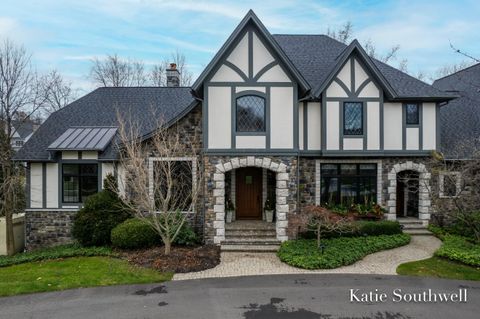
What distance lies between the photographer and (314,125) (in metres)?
13.7

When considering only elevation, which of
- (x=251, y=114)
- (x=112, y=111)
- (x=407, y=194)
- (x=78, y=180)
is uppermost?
(x=112, y=111)

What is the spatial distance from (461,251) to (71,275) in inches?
485

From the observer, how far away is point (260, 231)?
12.4 m

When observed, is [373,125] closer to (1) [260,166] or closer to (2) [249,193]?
(1) [260,166]

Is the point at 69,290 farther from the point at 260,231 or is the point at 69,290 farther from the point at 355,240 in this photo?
the point at 355,240

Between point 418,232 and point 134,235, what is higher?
point 134,235

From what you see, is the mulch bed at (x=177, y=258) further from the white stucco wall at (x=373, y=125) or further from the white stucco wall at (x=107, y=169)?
the white stucco wall at (x=373, y=125)

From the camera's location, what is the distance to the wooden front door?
47.1 ft

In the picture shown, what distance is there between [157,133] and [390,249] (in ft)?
31.6

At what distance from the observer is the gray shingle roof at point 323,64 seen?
1384cm

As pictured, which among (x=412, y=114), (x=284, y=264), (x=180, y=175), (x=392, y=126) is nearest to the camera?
(x=284, y=264)

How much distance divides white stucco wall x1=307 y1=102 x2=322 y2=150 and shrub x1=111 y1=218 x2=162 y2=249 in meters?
7.37

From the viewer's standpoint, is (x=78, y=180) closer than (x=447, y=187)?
Yes

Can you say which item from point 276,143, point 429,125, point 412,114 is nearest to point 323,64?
point 412,114
